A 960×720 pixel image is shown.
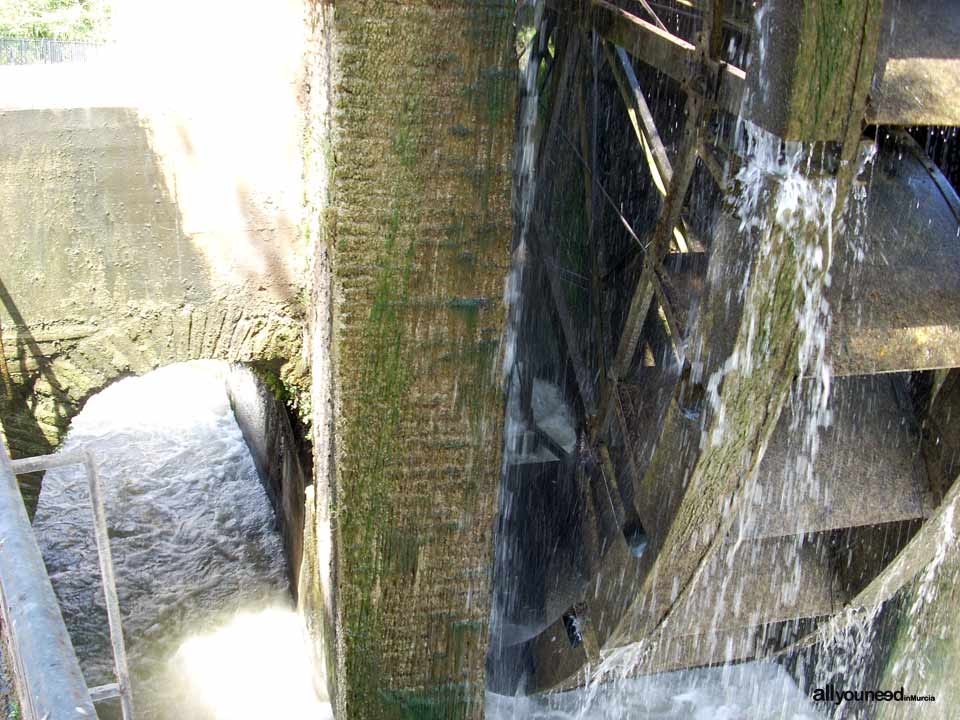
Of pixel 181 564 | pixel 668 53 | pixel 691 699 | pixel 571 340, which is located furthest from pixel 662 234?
pixel 181 564

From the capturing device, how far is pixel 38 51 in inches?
219

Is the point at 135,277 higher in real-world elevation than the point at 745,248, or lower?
lower

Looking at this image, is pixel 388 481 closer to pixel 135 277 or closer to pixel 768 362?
pixel 768 362

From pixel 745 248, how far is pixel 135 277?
2.11m

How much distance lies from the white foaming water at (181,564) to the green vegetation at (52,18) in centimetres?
336

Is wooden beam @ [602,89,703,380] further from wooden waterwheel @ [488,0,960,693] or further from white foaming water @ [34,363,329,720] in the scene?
white foaming water @ [34,363,329,720]

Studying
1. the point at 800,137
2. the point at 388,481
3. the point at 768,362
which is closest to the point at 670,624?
the point at 768,362

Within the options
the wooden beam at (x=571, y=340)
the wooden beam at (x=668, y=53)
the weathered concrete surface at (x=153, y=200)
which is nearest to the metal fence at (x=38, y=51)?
the weathered concrete surface at (x=153, y=200)

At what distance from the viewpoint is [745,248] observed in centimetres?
268

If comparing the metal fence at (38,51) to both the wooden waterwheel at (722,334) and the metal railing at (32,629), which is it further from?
the metal railing at (32,629)

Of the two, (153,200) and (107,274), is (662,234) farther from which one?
(107,274)

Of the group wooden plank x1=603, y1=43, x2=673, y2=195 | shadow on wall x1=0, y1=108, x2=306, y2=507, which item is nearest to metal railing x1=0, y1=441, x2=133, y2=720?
shadow on wall x1=0, y1=108, x2=306, y2=507

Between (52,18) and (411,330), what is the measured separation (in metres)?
7.76

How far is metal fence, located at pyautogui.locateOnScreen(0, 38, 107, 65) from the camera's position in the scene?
210 inches
